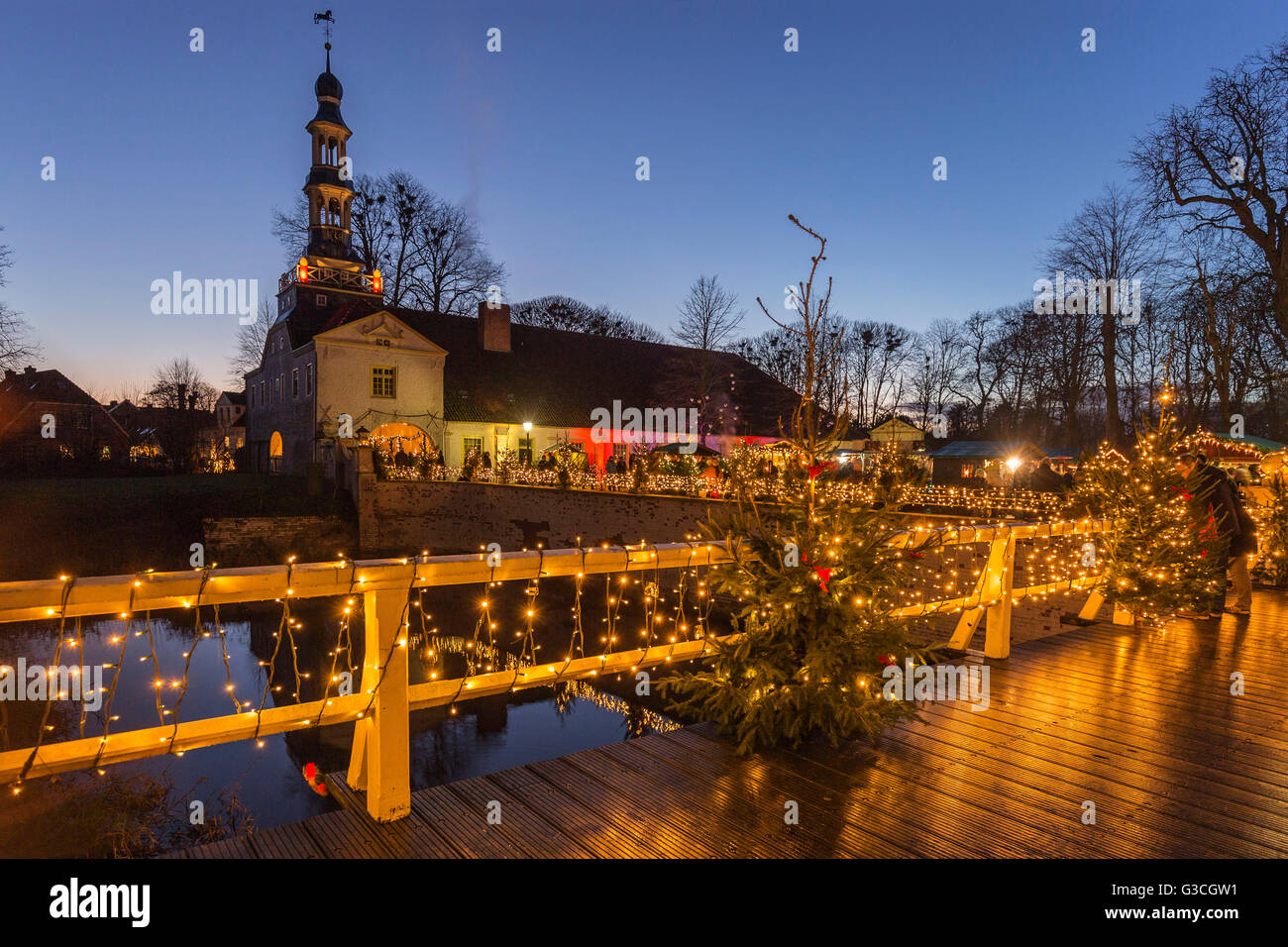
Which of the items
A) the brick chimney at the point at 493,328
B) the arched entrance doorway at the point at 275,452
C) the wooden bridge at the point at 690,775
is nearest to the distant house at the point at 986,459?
the brick chimney at the point at 493,328

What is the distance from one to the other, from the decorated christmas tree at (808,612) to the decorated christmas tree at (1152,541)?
14.0 ft

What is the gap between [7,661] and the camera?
1130 centimetres

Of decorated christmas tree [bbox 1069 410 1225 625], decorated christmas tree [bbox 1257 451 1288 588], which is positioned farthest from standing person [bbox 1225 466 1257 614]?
decorated christmas tree [bbox 1257 451 1288 588]

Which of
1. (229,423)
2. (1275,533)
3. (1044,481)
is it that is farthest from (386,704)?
(229,423)

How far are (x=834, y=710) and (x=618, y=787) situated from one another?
1.30m

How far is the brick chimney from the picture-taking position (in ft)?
111

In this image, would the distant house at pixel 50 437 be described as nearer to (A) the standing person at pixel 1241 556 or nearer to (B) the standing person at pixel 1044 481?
(A) the standing person at pixel 1241 556

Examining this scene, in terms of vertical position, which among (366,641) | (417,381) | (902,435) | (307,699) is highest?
(417,381)

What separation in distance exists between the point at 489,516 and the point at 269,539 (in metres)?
7.28

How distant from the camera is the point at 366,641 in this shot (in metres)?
2.79

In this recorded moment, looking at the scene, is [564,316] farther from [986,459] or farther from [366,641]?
[366,641]

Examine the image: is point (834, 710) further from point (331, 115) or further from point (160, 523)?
point (331, 115)
